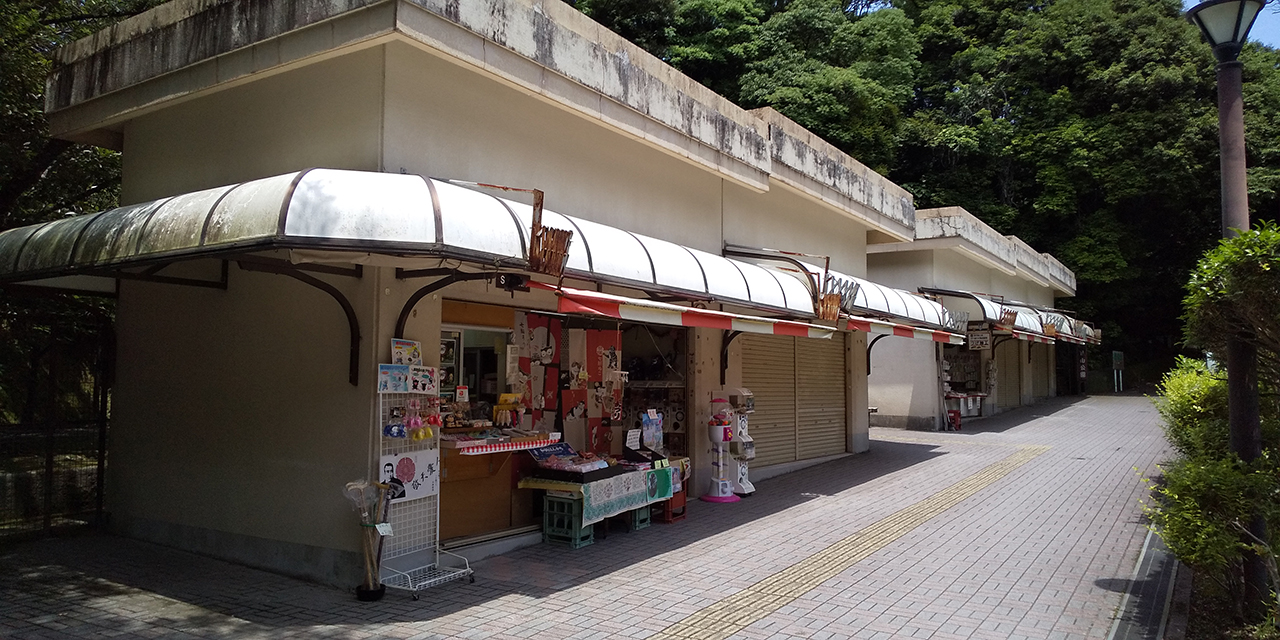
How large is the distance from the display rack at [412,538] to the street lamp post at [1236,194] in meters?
5.95

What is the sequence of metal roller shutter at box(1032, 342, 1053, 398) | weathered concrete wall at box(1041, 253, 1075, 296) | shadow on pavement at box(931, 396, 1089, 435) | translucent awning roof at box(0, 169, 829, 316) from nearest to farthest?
translucent awning roof at box(0, 169, 829, 316) < shadow on pavement at box(931, 396, 1089, 435) < weathered concrete wall at box(1041, 253, 1075, 296) < metal roller shutter at box(1032, 342, 1053, 398)

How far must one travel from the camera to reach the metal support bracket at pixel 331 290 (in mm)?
6061

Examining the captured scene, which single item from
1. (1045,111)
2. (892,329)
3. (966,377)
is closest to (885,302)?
(892,329)

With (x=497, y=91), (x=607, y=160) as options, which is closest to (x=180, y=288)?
(x=497, y=91)

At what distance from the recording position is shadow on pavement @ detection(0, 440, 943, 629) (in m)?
5.80

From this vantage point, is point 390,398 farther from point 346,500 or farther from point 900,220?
point 900,220

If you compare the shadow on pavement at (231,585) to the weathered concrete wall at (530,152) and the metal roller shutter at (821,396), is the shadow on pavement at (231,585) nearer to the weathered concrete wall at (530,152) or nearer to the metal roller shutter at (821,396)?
the weathered concrete wall at (530,152)

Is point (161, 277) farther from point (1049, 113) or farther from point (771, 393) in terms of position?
point (1049, 113)

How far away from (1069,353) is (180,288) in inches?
1334

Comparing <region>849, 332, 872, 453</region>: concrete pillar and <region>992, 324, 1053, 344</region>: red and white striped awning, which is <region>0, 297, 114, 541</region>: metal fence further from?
<region>992, 324, 1053, 344</region>: red and white striped awning

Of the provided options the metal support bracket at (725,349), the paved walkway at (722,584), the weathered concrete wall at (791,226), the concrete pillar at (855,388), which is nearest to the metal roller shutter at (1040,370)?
the concrete pillar at (855,388)

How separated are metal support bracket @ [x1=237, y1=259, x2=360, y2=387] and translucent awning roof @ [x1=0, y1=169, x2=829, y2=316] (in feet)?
1.79

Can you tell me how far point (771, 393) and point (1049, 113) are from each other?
26606mm

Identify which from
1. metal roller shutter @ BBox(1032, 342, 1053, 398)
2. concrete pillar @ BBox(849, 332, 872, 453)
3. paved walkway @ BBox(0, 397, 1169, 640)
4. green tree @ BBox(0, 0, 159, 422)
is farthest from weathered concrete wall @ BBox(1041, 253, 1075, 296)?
green tree @ BBox(0, 0, 159, 422)
